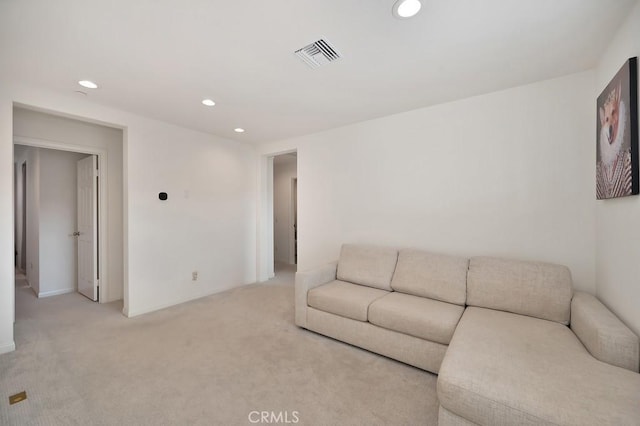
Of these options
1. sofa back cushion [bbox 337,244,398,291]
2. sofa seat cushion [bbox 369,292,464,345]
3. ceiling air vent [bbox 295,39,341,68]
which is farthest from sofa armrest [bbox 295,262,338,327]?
ceiling air vent [bbox 295,39,341,68]

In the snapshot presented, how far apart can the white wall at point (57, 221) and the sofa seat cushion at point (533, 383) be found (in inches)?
213

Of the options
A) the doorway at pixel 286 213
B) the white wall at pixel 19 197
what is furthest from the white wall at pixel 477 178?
the white wall at pixel 19 197

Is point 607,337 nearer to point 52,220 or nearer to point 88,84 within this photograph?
point 88,84

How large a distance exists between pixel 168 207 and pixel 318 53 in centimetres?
286

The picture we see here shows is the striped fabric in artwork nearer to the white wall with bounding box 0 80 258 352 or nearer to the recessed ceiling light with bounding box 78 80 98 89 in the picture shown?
the recessed ceiling light with bounding box 78 80 98 89

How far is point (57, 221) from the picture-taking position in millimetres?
4062

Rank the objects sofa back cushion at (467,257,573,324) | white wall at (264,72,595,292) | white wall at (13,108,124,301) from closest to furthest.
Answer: sofa back cushion at (467,257,573,324)
white wall at (264,72,595,292)
white wall at (13,108,124,301)

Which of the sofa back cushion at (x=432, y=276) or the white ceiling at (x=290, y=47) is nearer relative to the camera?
the white ceiling at (x=290, y=47)

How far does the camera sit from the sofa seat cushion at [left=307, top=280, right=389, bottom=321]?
2441mm

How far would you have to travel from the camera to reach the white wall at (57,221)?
393cm

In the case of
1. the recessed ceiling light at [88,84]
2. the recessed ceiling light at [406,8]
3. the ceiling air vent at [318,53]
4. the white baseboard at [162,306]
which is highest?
the recessed ceiling light at [88,84]

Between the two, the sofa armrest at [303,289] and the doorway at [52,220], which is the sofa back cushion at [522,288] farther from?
the doorway at [52,220]

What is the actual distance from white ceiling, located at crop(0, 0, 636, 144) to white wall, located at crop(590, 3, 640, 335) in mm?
114

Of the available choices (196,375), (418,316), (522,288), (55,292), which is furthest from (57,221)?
(522,288)
